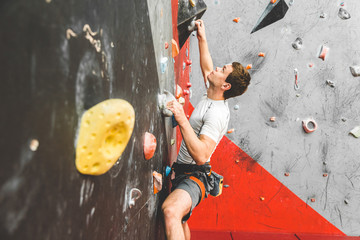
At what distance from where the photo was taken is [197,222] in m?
2.17

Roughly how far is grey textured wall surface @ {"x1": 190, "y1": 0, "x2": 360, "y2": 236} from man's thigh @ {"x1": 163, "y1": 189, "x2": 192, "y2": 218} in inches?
43.8

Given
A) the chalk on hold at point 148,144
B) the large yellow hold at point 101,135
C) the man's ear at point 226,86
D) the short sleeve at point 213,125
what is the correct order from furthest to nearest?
the man's ear at point 226,86
the short sleeve at point 213,125
the chalk on hold at point 148,144
the large yellow hold at point 101,135

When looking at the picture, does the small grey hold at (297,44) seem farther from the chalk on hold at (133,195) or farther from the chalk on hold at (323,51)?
the chalk on hold at (133,195)

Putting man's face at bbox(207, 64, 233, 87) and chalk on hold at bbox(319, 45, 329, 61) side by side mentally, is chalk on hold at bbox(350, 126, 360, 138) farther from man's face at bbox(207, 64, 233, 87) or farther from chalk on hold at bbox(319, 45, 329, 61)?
man's face at bbox(207, 64, 233, 87)

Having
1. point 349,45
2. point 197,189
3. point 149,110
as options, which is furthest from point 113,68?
point 349,45

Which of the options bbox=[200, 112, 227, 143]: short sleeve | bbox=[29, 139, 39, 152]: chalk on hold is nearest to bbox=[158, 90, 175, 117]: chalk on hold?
bbox=[200, 112, 227, 143]: short sleeve

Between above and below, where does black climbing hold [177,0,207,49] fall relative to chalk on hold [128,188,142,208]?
above

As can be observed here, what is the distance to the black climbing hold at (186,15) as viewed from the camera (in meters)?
1.46

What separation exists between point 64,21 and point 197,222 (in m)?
2.11

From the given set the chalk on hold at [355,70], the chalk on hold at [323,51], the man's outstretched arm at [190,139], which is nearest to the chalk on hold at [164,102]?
the man's outstretched arm at [190,139]

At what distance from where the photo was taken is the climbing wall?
0.27m

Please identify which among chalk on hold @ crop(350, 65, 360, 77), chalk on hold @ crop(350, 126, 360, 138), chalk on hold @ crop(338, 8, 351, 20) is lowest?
chalk on hold @ crop(350, 126, 360, 138)

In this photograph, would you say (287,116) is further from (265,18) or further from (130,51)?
(130,51)

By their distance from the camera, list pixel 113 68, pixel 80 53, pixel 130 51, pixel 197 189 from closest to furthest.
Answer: pixel 80 53, pixel 113 68, pixel 130 51, pixel 197 189
